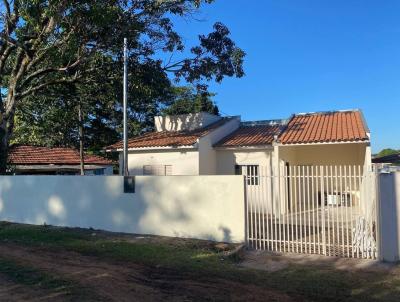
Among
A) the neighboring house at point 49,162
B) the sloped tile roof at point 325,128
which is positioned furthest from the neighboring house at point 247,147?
the neighboring house at point 49,162

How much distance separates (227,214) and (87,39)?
8490mm

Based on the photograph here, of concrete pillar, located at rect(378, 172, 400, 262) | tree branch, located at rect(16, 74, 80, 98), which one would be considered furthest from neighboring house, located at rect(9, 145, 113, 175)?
concrete pillar, located at rect(378, 172, 400, 262)

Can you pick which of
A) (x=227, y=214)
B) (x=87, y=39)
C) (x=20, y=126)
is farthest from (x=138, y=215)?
(x=20, y=126)

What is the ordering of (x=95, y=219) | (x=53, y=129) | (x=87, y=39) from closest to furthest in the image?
(x=95, y=219) → (x=87, y=39) → (x=53, y=129)

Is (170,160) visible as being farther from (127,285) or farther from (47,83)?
(127,285)

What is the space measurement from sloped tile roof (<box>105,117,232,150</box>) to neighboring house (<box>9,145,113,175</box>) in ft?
37.5

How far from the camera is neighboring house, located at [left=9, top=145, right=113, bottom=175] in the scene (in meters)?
30.9

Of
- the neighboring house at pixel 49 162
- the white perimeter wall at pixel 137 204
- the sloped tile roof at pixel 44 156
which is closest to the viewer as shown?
the white perimeter wall at pixel 137 204

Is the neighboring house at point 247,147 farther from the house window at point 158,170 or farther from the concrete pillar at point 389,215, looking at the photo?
the concrete pillar at point 389,215

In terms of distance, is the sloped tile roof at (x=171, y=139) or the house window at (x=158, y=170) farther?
the house window at (x=158, y=170)

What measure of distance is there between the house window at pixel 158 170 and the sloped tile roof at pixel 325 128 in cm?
529

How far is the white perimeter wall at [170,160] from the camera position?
19766mm

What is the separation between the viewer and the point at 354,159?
20.5 metres

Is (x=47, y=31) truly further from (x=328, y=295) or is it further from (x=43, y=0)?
(x=328, y=295)
